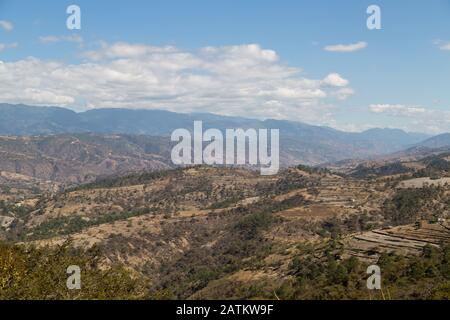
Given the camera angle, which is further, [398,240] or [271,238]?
[271,238]

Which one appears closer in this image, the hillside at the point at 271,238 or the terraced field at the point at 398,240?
the hillside at the point at 271,238

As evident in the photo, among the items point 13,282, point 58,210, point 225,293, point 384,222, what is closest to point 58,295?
point 13,282

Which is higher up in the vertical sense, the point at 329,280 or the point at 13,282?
the point at 13,282

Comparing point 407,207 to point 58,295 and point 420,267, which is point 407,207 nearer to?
point 420,267

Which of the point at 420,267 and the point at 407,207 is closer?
the point at 420,267

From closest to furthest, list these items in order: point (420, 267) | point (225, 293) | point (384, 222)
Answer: point (420, 267) < point (225, 293) < point (384, 222)

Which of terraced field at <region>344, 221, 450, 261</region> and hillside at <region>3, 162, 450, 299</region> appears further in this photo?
terraced field at <region>344, 221, 450, 261</region>

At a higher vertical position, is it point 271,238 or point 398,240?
point 398,240
